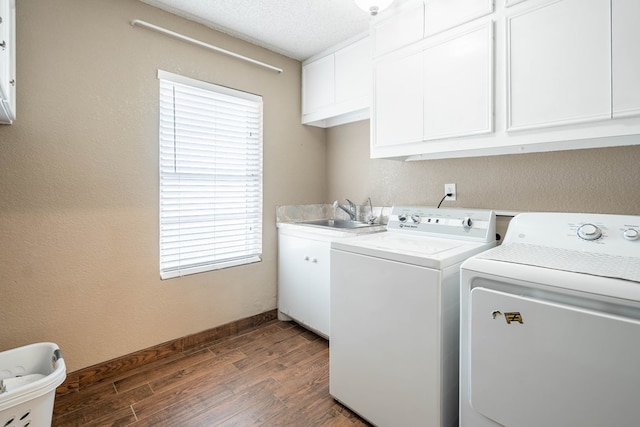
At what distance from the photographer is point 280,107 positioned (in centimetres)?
285

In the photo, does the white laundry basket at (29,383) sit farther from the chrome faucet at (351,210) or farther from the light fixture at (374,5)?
the light fixture at (374,5)

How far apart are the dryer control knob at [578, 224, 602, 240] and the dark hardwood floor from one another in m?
1.37

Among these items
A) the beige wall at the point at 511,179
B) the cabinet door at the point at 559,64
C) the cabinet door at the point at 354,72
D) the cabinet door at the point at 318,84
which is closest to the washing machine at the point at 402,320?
the beige wall at the point at 511,179

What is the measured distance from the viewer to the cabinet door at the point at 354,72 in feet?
7.97

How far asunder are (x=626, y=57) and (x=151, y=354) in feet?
9.92

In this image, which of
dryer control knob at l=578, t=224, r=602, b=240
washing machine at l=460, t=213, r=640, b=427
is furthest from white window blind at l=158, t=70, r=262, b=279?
dryer control knob at l=578, t=224, r=602, b=240

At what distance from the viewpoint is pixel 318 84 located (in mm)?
2834

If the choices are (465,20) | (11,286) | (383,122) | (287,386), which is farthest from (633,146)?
(11,286)

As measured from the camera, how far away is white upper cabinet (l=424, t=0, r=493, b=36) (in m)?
1.65

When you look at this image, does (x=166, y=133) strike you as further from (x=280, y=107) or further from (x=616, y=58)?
(x=616, y=58)

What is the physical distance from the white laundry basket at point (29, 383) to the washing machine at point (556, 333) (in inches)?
69.8

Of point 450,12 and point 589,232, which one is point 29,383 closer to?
point 589,232

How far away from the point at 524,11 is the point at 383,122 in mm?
900

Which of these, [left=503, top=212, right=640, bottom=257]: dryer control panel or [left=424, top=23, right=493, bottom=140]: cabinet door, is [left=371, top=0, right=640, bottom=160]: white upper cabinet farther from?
[left=503, top=212, right=640, bottom=257]: dryer control panel
